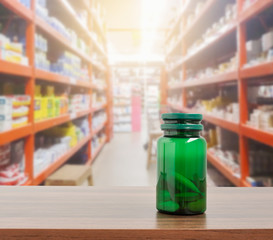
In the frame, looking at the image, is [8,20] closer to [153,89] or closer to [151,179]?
[151,179]

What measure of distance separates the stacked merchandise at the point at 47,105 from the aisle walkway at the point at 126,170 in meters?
1.30

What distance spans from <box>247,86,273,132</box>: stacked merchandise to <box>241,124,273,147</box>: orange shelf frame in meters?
0.04

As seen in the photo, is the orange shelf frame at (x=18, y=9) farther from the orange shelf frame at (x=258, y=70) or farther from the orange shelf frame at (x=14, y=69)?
the orange shelf frame at (x=258, y=70)

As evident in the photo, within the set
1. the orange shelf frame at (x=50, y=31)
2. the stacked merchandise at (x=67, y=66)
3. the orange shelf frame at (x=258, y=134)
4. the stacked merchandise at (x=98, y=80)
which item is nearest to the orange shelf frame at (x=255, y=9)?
the orange shelf frame at (x=258, y=134)

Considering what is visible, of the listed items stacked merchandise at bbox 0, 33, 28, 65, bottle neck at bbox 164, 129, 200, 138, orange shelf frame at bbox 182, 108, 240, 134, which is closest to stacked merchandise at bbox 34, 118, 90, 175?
stacked merchandise at bbox 0, 33, 28, 65

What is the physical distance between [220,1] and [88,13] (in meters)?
2.62

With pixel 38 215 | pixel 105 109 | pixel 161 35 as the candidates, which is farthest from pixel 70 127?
pixel 161 35

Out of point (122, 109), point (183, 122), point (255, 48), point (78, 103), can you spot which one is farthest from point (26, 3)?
point (122, 109)

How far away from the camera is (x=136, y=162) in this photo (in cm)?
561

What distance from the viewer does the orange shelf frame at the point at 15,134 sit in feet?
6.33

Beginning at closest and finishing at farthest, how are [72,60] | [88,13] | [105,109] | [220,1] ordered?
1. [220,1]
2. [72,60]
3. [88,13]
4. [105,109]

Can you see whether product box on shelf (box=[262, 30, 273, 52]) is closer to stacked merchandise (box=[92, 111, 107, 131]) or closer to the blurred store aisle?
the blurred store aisle

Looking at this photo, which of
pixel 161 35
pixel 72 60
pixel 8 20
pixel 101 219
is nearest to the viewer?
pixel 101 219

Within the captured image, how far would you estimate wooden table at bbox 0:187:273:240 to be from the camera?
2.02ft
